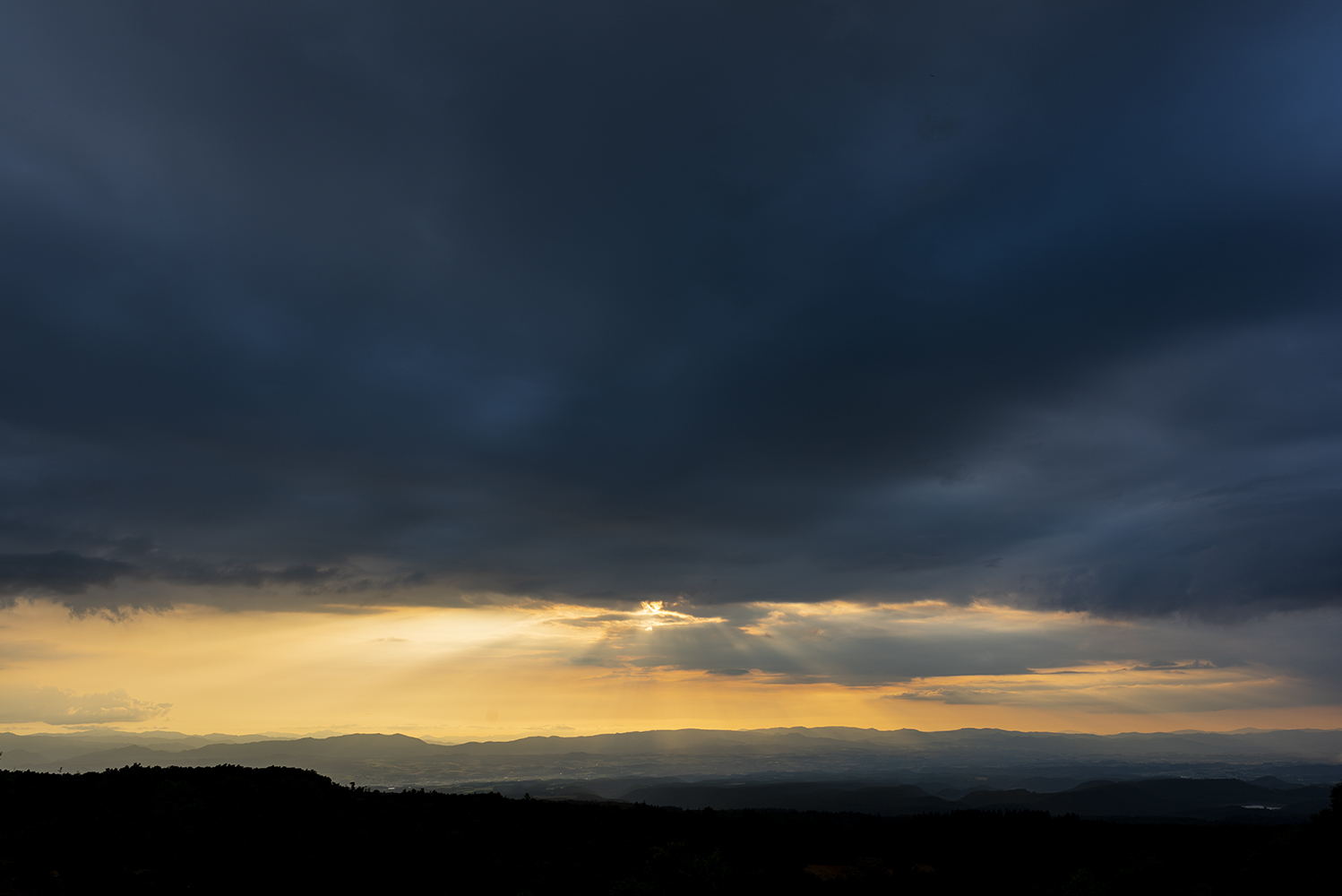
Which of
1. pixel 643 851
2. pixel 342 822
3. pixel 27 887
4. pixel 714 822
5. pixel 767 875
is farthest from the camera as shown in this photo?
pixel 714 822

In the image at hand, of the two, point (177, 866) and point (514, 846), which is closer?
point (177, 866)

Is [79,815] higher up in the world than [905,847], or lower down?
higher up

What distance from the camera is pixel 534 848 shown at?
1545 inches

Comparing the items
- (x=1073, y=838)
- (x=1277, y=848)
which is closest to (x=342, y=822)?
(x=1073, y=838)

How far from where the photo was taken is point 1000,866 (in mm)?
34344

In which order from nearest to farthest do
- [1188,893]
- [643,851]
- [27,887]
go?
[1188,893], [27,887], [643,851]

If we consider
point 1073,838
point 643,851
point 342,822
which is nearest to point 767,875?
point 643,851

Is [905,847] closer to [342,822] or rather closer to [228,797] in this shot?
[342,822]

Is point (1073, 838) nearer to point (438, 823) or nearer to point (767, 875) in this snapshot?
point (767, 875)

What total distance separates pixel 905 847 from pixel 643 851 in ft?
48.2

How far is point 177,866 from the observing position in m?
33.5

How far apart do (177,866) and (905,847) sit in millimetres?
37547

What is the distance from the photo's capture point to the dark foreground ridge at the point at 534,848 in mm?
30547

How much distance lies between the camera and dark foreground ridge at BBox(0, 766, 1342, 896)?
3055 cm
